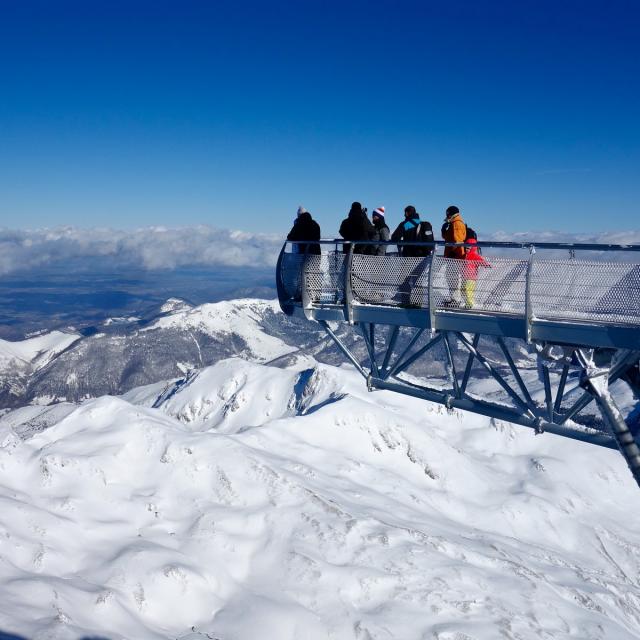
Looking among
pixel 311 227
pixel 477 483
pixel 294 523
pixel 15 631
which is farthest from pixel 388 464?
pixel 311 227

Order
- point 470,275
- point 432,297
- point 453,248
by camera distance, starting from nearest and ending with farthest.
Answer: point 432,297
point 470,275
point 453,248

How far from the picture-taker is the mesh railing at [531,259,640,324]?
10617mm

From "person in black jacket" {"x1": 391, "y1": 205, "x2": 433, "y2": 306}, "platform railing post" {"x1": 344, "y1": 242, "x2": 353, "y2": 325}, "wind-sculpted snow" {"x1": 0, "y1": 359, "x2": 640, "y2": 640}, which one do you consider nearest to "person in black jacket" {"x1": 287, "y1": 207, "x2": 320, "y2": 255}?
"platform railing post" {"x1": 344, "y1": 242, "x2": 353, "y2": 325}

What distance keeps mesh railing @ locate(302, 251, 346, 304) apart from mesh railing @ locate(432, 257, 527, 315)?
3121 mm

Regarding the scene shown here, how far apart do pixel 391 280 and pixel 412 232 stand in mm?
2090

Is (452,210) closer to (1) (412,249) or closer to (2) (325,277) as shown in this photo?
(1) (412,249)

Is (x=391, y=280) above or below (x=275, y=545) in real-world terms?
above

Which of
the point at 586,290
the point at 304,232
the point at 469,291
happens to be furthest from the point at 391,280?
the point at 586,290

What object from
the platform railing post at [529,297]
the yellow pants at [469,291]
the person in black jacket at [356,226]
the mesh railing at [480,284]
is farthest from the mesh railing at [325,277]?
the platform railing post at [529,297]

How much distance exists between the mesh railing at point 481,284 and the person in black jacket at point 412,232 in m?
1.58

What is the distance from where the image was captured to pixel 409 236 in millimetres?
15367

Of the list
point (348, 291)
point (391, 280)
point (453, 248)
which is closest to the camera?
point (453, 248)

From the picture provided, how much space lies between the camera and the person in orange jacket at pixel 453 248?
42.2 feet

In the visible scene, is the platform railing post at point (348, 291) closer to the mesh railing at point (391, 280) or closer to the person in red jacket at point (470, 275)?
the mesh railing at point (391, 280)
